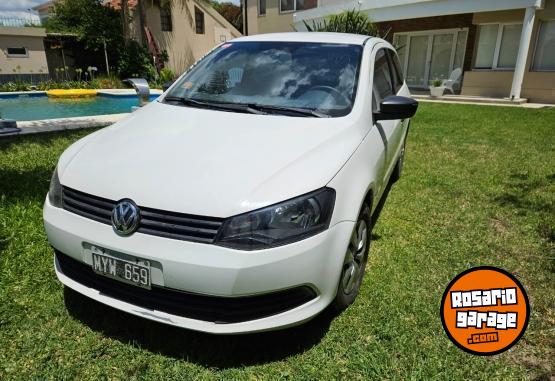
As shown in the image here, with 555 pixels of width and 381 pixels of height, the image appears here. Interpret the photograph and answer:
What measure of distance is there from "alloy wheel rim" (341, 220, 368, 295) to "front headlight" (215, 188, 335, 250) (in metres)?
0.34

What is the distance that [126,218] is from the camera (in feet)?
6.23

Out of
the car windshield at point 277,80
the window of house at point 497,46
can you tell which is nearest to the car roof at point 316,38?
the car windshield at point 277,80

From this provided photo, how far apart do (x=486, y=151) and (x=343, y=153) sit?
5.17 m

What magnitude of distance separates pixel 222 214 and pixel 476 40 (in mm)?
16393

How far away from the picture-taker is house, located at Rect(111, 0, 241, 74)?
19941 millimetres

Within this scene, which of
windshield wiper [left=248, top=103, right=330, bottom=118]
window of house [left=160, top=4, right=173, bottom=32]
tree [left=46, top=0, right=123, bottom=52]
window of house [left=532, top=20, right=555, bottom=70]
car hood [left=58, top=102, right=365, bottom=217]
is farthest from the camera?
window of house [left=160, top=4, right=173, bottom=32]

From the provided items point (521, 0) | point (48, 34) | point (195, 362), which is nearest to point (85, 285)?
point (195, 362)

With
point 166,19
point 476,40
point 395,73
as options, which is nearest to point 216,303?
point 395,73

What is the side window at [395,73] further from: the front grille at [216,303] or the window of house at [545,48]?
the window of house at [545,48]

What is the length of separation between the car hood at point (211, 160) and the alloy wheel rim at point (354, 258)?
18.4 inches

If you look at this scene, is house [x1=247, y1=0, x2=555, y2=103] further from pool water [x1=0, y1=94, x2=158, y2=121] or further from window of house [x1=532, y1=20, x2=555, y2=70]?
pool water [x1=0, y1=94, x2=158, y2=121]

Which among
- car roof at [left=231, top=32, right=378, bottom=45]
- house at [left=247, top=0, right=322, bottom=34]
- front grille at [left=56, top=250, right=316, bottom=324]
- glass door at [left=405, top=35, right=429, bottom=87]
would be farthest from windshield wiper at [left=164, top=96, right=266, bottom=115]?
house at [left=247, top=0, right=322, bottom=34]

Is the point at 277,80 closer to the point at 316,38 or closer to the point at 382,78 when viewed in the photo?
the point at 316,38

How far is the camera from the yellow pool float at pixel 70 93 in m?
14.2
